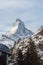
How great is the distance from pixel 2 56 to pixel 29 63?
6.18 meters

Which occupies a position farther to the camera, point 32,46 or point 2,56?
point 32,46

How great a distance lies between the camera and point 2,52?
125 feet

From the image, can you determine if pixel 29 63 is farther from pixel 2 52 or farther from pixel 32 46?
pixel 2 52

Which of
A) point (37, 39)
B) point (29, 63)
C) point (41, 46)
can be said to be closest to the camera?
point (29, 63)

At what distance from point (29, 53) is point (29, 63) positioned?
144 cm

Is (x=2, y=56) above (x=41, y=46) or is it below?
below

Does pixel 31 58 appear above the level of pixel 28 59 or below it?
above

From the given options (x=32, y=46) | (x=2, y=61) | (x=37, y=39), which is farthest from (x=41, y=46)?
(x=2, y=61)

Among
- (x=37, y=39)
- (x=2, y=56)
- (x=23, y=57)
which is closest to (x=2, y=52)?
(x=2, y=56)

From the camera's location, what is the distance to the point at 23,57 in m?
44.1

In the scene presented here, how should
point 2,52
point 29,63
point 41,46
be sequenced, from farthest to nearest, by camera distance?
point 41,46
point 29,63
point 2,52

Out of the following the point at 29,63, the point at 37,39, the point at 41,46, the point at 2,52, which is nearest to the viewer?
the point at 2,52

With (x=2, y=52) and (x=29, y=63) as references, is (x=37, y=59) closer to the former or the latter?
(x=29, y=63)

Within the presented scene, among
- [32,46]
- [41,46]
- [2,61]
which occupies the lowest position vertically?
[2,61]
